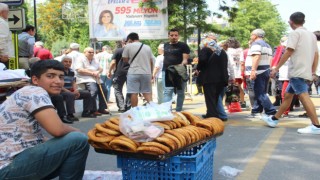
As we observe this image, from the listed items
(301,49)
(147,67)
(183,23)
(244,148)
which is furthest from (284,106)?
(183,23)

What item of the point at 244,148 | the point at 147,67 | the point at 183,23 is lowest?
the point at 244,148

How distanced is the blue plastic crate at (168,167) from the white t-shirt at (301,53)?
12.2 ft

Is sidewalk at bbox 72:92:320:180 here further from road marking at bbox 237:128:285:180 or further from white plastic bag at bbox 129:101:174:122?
white plastic bag at bbox 129:101:174:122

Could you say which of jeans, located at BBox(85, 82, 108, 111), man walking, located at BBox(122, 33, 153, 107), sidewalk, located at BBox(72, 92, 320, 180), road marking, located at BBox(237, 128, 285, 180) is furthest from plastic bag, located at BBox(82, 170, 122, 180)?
jeans, located at BBox(85, 82, 108, 111)

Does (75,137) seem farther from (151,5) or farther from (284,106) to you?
(151,5)

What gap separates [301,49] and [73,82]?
4524 millimetres

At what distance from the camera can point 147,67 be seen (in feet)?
28.7

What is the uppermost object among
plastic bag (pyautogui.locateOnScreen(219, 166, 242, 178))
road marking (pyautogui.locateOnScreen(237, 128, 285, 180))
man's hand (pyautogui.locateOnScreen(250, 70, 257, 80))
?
man's hand (pyautogui.locateOnScreen(250, 70, 257, 80))

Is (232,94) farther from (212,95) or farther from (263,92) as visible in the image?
(212,95)

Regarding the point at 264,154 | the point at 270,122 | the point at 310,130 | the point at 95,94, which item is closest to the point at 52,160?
the point at 264,154

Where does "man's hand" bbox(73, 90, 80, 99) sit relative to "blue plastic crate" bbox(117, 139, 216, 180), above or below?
above

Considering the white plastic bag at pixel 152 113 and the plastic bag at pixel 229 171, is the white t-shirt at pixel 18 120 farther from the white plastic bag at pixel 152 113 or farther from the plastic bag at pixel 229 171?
the plastic bag at pixel 229 171

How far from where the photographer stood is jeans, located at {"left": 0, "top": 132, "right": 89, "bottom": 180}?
120 inches

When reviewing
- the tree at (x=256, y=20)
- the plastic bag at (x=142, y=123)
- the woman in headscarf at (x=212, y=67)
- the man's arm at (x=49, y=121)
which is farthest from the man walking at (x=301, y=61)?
the tree at (x=256, y=20)
